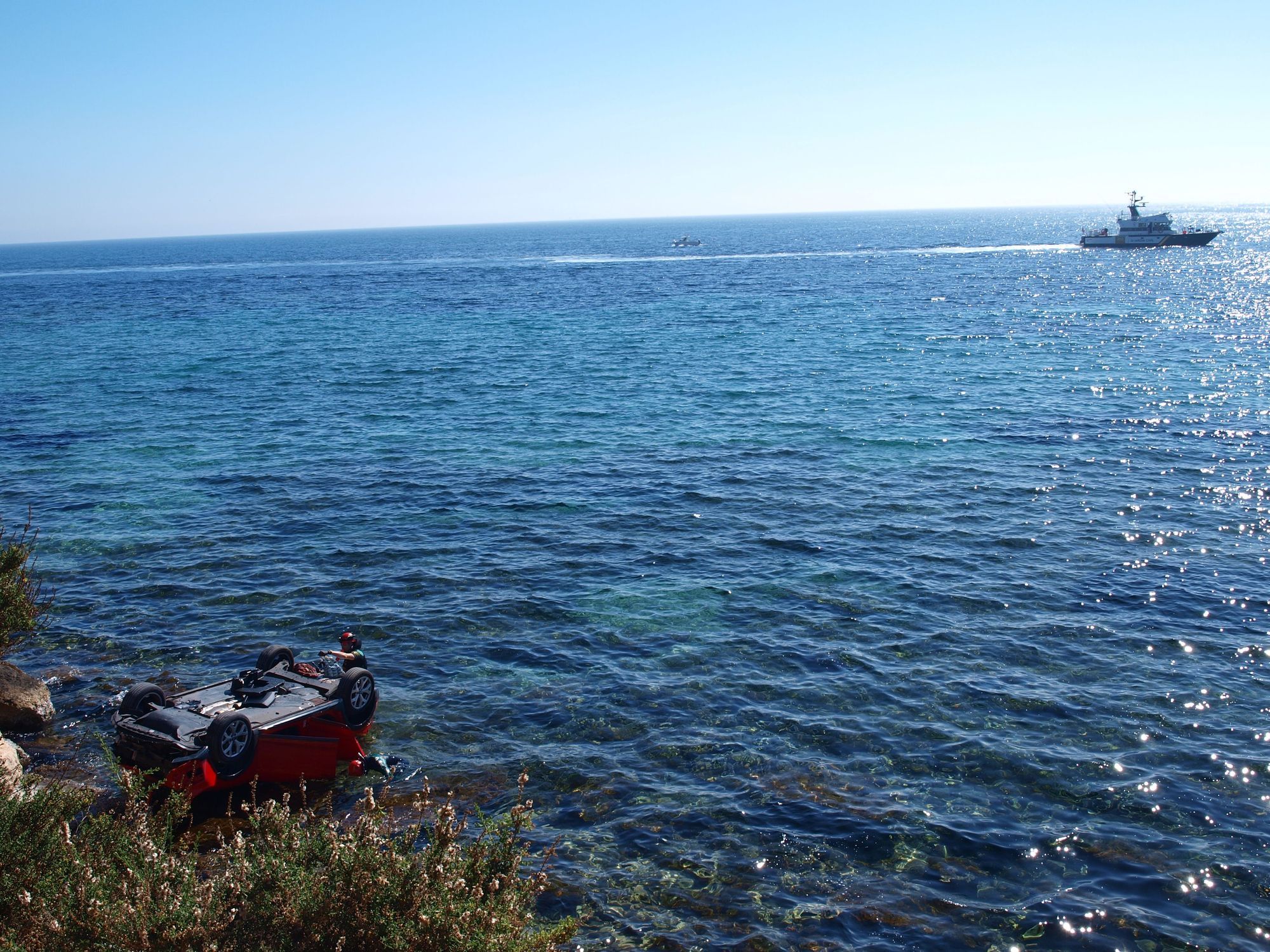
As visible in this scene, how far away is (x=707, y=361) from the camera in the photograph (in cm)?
5638

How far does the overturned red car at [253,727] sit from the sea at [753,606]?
132 centimetres

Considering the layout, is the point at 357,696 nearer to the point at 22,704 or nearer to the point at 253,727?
the point at 253,727

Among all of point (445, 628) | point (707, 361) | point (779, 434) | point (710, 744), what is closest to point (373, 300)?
point (707, 361)

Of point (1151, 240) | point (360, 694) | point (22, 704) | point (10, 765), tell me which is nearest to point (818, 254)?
point (1151, 240)

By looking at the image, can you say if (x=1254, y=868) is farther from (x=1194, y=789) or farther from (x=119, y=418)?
(x=119, y=418)

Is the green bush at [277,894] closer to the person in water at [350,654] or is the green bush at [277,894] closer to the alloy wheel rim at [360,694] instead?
the alloy wheel rim at [360,694]

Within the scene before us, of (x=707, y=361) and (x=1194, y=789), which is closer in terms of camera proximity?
(x=1194, y=789)

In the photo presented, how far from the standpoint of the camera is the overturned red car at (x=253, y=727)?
1429 cm

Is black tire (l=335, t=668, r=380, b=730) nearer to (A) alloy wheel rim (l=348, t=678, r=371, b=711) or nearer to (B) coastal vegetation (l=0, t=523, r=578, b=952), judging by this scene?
(A) alloy wheel rim (l=348, t=678, r=371, b=711)

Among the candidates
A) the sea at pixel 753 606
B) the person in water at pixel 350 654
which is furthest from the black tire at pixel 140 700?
the person in water at pixel 350 654

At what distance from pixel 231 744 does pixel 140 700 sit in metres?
2.22

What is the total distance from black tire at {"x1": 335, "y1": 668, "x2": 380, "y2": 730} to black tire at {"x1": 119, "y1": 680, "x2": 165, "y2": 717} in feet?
10.3

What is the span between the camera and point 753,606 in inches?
874

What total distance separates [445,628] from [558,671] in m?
3.75
